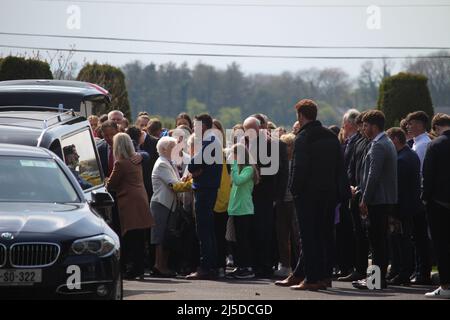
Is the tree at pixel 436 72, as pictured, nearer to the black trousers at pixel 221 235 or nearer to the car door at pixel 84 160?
the black trousers at pixel 221 235

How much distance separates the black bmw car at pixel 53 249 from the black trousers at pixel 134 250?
13.7ft

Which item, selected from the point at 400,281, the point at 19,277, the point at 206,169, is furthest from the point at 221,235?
the point at 19,277

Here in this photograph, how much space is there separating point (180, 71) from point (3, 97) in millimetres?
144883

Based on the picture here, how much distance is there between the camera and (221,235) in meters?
17.8

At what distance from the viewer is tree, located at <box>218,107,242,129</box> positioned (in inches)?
6196

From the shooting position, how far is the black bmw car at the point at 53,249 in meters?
10.9

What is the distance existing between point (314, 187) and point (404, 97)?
32130mm

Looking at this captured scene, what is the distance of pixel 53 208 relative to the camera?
11.9 m

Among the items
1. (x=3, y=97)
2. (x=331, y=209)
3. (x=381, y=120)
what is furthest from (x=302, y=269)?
(x=3, y=97)

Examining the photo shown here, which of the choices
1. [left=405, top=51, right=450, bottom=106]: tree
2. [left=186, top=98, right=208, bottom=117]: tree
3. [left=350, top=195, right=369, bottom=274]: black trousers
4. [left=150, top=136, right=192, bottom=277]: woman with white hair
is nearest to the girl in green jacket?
[left=150, top=136, right=192, bottom=277]: woman with white hair

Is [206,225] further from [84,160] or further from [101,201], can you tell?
[101,201]

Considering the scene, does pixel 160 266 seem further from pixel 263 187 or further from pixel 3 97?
pixel 3 97

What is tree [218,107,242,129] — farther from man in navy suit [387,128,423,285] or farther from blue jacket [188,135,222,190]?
man in navy suit [387,128,423,285]

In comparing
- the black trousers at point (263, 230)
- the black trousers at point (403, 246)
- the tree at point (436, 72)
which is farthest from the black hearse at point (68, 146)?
the tree at point (436, 72)
